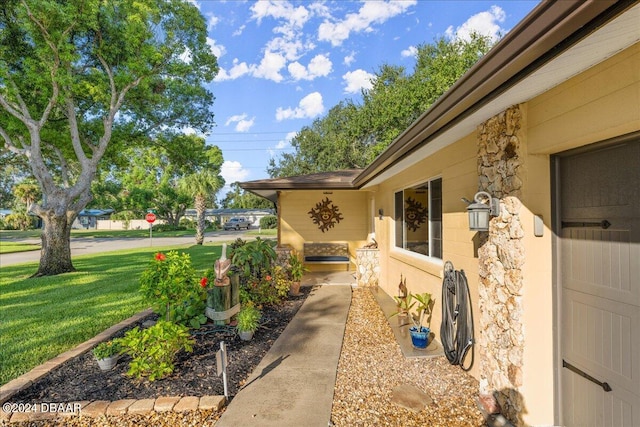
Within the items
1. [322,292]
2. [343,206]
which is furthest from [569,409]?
[343,206]

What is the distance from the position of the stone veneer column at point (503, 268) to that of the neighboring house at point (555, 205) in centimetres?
1

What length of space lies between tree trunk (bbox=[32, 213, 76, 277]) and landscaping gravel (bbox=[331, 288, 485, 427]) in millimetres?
10510

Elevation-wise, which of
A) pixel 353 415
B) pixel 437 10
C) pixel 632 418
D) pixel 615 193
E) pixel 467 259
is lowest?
pixel 353 415

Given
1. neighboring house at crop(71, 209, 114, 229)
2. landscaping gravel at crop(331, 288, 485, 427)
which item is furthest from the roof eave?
neighboring house at crop(71, 209, 114, 229)

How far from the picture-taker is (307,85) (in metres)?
25.3

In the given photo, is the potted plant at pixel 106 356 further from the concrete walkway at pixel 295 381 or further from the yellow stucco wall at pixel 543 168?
the yellow stucco wall at pixel 543 168

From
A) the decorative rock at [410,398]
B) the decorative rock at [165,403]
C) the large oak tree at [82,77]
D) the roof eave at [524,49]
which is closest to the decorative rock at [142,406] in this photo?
the decorative rock at [165,403]

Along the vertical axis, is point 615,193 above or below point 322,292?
above

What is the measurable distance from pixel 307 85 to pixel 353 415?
2587 centimetres

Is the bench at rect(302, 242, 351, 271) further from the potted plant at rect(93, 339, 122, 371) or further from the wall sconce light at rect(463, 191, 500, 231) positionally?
the wall sconce light at rect(463, 191, 500, 231)

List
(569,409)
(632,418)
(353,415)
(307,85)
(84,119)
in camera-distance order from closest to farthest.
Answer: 1. (632,418)
2. (569,409)
3. (353,415)
4. (84,119)
5. (307,85)

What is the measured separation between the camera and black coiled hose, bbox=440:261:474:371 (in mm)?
3170

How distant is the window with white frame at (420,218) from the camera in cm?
436

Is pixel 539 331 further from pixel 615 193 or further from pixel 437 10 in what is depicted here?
pixel 437 10
